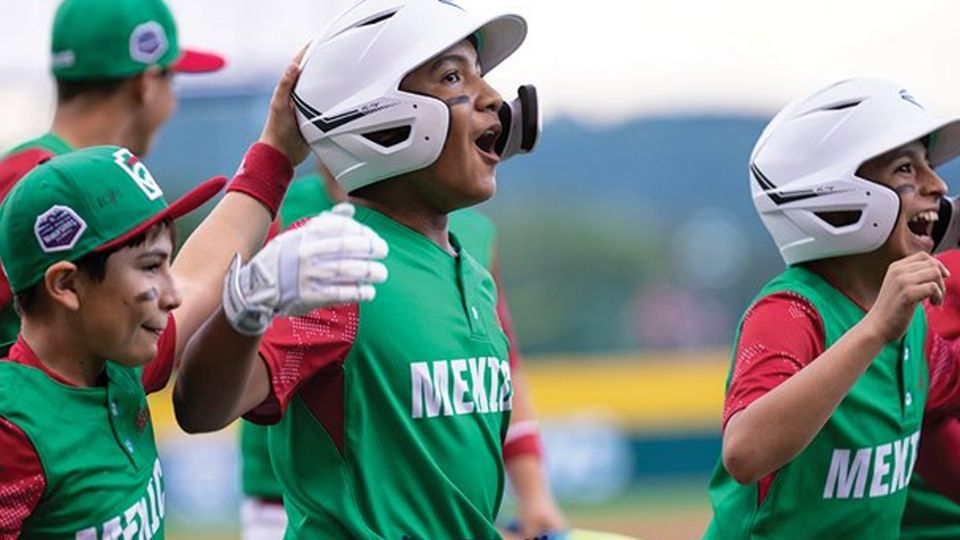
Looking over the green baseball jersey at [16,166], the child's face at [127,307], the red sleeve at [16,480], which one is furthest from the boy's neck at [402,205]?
the green baseball jersey at [16,166]

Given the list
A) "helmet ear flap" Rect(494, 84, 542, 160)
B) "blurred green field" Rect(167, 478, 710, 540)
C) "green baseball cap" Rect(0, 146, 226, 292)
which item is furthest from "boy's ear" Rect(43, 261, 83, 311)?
"blurred green field" Rect(167, 478, 710, 540)

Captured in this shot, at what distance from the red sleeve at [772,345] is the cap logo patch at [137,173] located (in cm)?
142

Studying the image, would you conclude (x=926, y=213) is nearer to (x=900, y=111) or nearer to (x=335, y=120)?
(x=900, y=111)

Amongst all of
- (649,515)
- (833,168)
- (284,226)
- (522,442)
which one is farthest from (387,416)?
(649,515)

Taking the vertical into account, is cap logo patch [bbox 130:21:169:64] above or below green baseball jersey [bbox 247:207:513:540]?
above

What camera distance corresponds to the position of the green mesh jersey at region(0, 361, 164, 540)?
12.2ft

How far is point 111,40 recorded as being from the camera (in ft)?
19.4

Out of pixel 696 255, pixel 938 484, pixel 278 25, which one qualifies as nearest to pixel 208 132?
pixel 278 25

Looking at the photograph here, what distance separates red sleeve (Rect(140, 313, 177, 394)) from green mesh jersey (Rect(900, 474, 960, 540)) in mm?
2247

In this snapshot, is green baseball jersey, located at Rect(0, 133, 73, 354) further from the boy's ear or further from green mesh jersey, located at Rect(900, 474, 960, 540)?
green mesh jersey, located at Rect(900, 474, 960, 540)

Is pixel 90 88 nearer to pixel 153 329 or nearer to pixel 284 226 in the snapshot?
pixel 284 226

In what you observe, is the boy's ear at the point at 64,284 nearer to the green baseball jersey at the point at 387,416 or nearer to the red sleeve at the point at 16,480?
the red sleeve at the point at 16,480

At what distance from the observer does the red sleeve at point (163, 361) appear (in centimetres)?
Answer: 412

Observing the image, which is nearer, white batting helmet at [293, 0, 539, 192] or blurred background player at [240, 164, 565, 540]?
white batting helmet at [293, 0, 539, 192]
